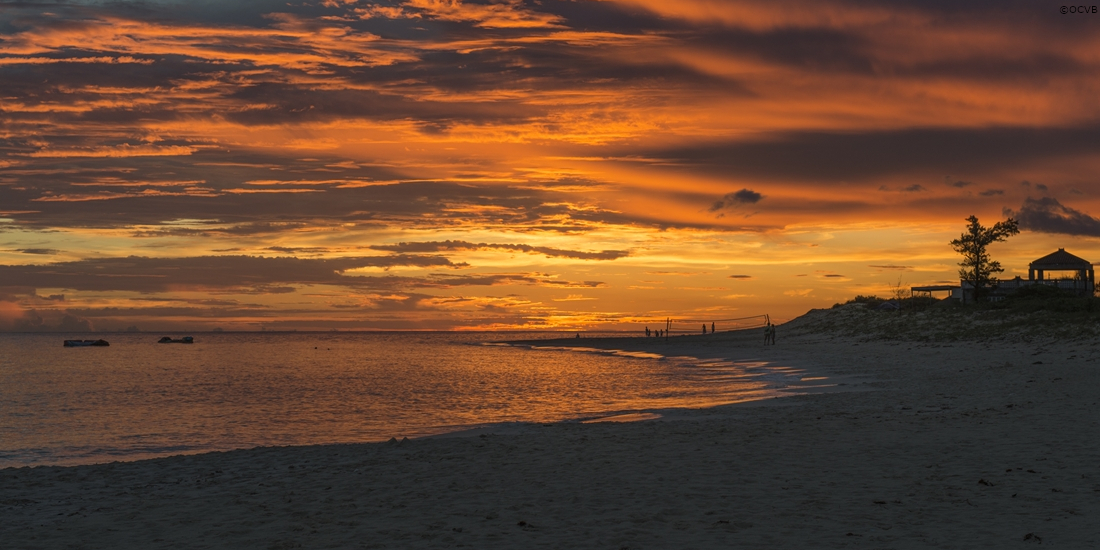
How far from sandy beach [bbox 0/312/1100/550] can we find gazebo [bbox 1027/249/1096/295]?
207ft

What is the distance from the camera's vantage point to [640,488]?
12.3 m

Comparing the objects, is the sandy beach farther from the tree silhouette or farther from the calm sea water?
the tree silhouette

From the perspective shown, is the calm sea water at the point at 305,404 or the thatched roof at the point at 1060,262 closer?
the calm sea water at the point at 305,404

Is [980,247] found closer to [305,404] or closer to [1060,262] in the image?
[1060,262]

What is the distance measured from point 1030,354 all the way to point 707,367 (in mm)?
20902

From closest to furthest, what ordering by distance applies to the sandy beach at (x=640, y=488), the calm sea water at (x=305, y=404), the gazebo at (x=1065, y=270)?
the sandy beach at (x=640, y=488), the calm sea water at (x=305, y=404), the gazebo at (x=1065, y=270)

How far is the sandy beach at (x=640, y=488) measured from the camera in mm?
9625

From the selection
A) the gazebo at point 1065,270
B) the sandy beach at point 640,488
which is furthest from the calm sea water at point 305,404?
the gazebo at point 1065,270

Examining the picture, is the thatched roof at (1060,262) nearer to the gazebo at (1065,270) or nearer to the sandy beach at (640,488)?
the gazebo at (1065,270)

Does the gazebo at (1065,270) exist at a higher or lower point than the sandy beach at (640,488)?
higher

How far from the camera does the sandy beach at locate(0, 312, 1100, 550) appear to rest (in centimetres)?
962

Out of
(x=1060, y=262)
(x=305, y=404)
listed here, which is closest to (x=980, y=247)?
(x=1060, y=262)

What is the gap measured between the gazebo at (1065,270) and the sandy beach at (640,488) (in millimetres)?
63100

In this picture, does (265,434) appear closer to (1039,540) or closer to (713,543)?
(713,543)
